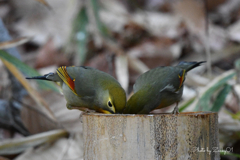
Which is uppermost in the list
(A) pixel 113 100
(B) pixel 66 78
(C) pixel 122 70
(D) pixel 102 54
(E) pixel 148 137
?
(D) pixel 102 54

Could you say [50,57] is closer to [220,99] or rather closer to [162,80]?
[220,99]

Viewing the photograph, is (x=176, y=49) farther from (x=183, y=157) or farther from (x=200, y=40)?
(x=183, y=157)

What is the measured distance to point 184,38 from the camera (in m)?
6.19

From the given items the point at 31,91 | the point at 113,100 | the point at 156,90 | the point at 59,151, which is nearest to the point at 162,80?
the point at 156,90

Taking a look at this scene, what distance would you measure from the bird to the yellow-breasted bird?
0.46ft

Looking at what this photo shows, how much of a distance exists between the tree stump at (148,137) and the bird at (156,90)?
0.48m

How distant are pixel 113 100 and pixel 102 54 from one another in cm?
360

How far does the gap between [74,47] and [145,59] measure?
135cm

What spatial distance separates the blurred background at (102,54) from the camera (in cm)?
337

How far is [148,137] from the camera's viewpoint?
1.69 m

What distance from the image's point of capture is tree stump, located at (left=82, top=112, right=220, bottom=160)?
1.69m

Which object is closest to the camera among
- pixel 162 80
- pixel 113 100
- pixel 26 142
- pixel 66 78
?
pixel 113 100

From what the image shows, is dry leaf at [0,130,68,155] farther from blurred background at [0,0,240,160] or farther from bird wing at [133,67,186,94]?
bird wing at [133,67,186,94]

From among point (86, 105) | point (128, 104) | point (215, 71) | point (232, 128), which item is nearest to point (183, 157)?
point (128, 104)
